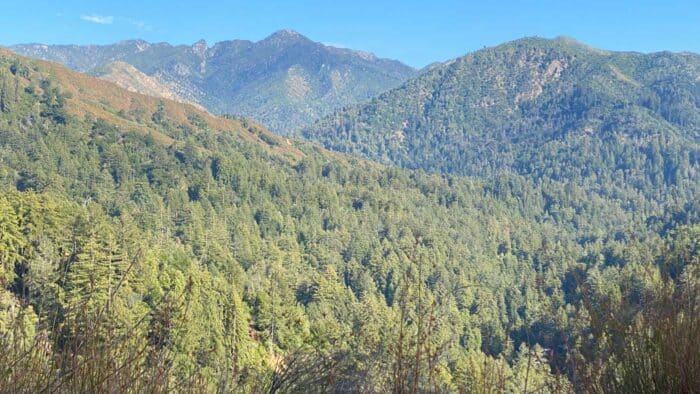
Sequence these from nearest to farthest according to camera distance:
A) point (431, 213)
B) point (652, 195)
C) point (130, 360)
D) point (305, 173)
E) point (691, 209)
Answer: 1. point (130, 360)
2. point (691, 209)
3. point (431, 213)
4. point (305, 173)
5. point (652, 195)

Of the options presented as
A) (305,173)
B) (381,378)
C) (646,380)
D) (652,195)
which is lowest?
(652,195)

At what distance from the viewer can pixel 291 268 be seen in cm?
6219

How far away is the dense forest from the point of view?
2.76 m

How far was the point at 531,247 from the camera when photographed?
96.3 metres

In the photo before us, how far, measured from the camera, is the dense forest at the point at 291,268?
2.76 meters

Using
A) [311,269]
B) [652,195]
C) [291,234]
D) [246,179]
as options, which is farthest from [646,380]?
[652,195]

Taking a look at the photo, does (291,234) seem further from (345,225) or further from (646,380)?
(646,380)

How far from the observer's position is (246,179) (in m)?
92.1

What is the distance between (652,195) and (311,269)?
14080cm

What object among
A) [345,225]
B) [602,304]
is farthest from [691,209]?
[602,304]

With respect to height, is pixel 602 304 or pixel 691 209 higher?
pixel 602 304

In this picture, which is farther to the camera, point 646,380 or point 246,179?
point 246,179

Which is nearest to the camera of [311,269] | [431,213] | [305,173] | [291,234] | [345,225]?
[311,269]

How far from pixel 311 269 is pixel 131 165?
3315 centimetres
